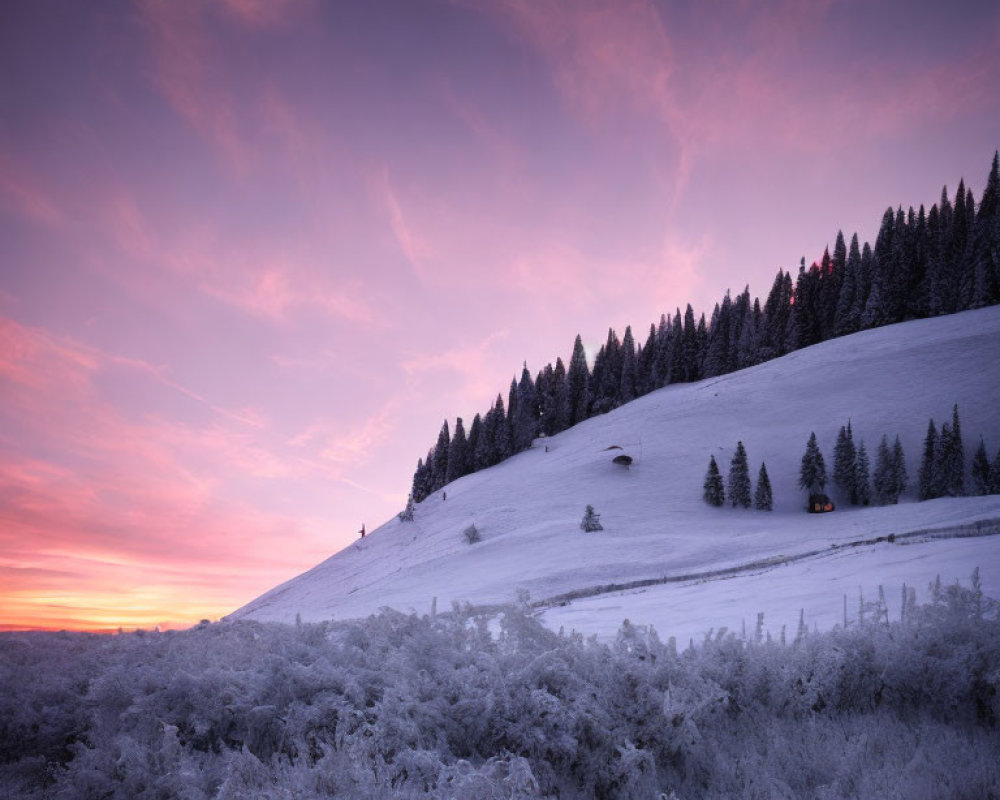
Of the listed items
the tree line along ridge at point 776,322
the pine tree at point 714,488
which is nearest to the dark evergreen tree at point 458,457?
the tree line along ridge at point 776,322

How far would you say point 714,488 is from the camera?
57188mm

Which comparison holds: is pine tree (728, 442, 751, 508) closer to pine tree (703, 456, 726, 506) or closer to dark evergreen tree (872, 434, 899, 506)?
pine tree (703, 456, 726, 506)

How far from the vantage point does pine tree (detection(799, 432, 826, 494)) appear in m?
57.8

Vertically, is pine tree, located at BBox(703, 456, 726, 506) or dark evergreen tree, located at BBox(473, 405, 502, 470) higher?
dark evergreen tree, located at BBox(473, 405, 502, 470)

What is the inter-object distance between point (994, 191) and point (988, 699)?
369 feet

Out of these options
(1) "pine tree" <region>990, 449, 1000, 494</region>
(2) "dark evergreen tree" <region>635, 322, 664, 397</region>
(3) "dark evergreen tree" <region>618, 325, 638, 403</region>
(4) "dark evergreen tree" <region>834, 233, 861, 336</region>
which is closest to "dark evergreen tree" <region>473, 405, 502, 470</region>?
(3) "dark evergreen tree" <region>618, 325, 638, 403</region>

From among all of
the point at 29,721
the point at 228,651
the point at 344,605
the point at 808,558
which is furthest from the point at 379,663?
the point at 344,605

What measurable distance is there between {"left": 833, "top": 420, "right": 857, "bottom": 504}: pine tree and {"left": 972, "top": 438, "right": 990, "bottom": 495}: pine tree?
31.1 ft

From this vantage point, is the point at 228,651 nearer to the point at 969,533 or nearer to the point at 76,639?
the point at 76,639

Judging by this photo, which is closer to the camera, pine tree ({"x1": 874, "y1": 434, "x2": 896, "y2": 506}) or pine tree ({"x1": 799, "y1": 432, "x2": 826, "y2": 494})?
pine tree ({"x1": 874, "y1": 434, "x2": 896, "y2": 506})

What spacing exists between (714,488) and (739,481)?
290cm

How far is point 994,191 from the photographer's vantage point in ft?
285

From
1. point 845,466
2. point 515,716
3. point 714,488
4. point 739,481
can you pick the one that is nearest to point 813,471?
point 845,466

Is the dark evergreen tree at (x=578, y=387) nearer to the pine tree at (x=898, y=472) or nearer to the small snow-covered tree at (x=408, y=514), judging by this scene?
the small snow-covered tree at (x=408, y=514)
